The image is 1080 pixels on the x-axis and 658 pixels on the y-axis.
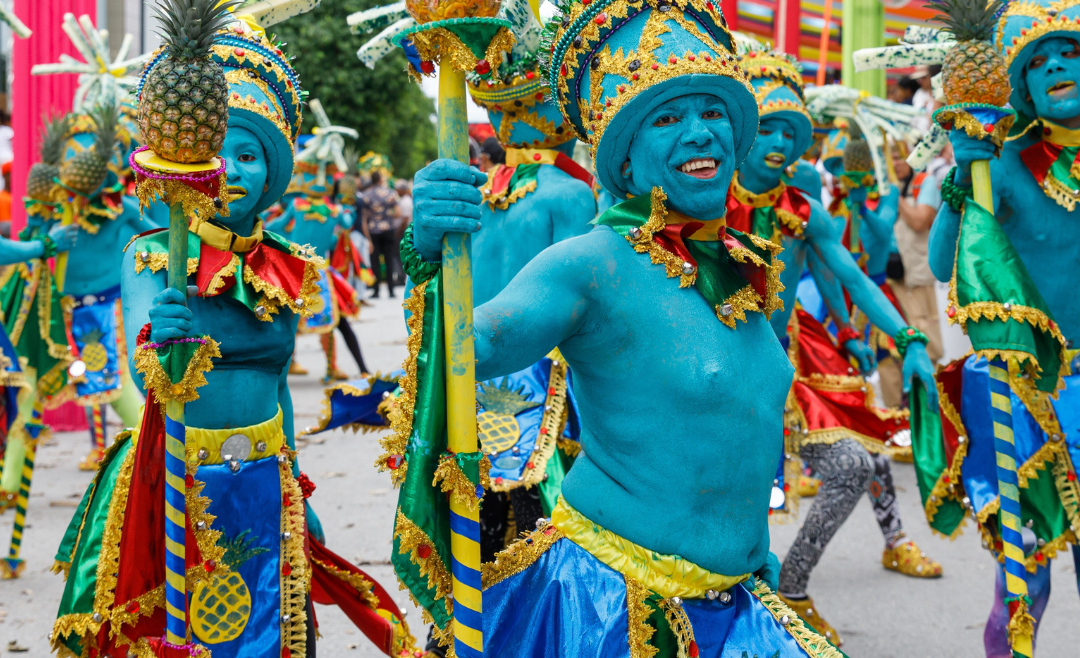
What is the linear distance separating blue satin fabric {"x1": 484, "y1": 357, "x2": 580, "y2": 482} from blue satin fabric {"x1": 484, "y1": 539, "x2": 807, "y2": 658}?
1.14 meters

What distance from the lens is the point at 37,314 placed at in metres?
5.93

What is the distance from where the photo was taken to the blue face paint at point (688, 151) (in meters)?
2.18

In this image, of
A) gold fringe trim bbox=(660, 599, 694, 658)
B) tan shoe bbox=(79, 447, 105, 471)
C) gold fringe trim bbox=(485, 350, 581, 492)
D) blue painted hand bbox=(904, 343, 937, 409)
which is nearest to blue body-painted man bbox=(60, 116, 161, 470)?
tan shoe bbox=(79, 447, 105, 471)

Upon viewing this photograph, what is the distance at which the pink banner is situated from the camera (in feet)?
26.2

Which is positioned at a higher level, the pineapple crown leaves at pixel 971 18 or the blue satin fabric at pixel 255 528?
the pineapple crown leaves at pixel 971 18

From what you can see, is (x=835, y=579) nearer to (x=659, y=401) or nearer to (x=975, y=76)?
(x=975, y=76)

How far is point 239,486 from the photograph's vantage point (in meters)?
3.01

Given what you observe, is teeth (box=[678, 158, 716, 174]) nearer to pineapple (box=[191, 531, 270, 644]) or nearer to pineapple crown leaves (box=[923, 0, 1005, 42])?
pineapple crown leaves (box=[923, 0, 1005, 42])

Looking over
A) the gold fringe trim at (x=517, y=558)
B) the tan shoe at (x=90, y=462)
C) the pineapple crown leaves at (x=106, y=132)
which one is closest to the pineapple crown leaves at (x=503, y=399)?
the gold fringe trim at (x=517, y=558)

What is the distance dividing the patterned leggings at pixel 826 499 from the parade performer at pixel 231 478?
1788mm

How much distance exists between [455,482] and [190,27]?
1138 mm

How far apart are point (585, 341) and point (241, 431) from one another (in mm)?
1347

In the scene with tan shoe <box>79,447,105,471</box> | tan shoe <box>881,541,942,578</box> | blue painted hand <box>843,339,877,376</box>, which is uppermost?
blue painted hand <box>843,339,877,376</box>

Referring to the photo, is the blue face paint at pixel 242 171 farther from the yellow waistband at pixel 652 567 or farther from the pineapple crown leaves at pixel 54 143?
the pineapple crown leaves at pixel 54 143
